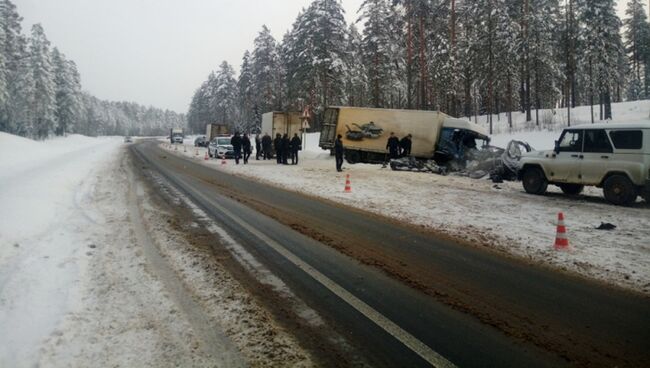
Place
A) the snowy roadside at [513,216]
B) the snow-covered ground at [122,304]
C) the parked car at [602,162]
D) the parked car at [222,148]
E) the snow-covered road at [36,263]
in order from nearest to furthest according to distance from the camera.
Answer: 1. the snow-covered ground at [122,304]
2. the snow-covered road at [36,263]
3. the snowy roadside at [513,216]
4. the parked car at [602,162]
5. the parked car at [222,148]

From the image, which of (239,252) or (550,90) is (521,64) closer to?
(550,90)

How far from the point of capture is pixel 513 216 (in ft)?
33.7

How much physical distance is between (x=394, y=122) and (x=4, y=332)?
2326 centimetres

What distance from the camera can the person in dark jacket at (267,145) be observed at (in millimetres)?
29570

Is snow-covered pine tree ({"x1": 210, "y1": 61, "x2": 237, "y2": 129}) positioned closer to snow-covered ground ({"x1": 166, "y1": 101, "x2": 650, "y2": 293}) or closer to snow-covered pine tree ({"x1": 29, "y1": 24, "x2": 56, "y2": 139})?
snow-covered pine tree ({"x1": 29, "y1": 24, "x2": 56, "y2": 139})

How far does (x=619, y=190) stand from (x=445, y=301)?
1011cm

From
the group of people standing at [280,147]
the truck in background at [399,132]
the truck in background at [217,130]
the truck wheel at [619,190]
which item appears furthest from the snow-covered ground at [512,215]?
the truck in background at [217,130]

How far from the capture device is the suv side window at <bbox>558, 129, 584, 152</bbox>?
511 inches

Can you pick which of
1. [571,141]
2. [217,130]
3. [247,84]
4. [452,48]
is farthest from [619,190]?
[247,84]

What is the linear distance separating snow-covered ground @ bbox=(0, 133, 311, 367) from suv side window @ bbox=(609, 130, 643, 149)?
11.9 m

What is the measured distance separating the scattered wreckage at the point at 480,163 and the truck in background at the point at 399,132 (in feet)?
1.19

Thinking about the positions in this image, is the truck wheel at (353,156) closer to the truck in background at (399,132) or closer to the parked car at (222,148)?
the truck in background at (399,132)

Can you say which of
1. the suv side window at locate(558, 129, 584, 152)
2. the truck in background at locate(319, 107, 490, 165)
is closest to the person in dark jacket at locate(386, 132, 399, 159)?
the truck in background at locate(319, 107, 490, 165)

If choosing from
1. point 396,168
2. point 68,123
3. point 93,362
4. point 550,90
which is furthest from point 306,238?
point 68,123
